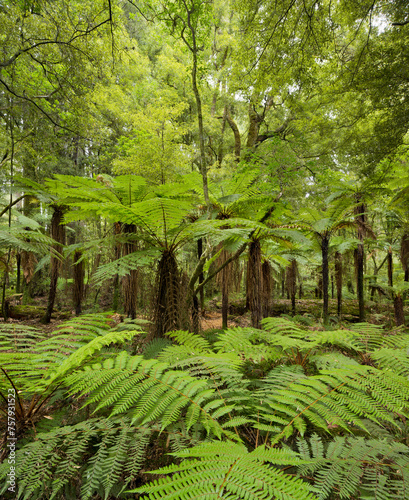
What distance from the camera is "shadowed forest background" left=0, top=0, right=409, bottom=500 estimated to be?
0.99 m

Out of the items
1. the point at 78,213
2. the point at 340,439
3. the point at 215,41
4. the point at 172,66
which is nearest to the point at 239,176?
the point at 78,213

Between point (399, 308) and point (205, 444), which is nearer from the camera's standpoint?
point (205, 444)

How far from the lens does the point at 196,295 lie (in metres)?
3.23

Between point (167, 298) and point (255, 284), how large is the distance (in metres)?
1.68

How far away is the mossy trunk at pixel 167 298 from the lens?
2.47 metres

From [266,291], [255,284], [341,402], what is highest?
[255,284]

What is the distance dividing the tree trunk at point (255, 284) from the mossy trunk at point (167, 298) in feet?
5.10

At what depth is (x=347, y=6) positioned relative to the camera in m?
3.70

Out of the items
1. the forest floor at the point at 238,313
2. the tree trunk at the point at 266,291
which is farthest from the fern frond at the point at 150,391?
the tree trunk at the point at 266,291

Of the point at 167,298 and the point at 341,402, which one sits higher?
the point at 167,298

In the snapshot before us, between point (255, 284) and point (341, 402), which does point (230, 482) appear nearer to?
point (341, 402)

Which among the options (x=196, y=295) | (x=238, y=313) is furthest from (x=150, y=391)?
(x=238, y=313)

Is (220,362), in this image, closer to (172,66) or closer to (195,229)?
(195,229)

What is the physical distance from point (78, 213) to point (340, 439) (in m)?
3.07
